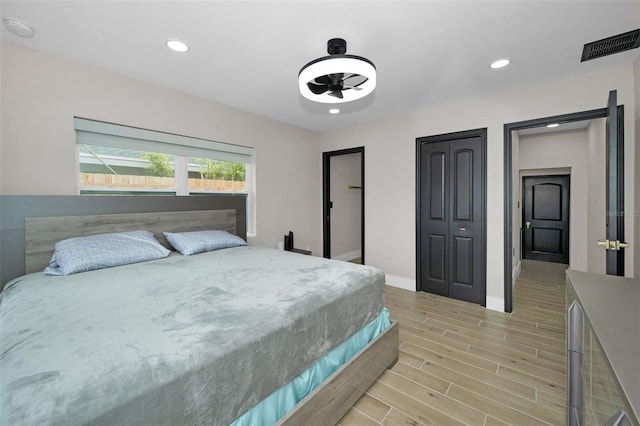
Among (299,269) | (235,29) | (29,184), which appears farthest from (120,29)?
(299,269)

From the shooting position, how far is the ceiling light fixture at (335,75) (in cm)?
170

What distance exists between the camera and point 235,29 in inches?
76.2

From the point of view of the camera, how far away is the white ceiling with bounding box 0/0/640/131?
1716mm

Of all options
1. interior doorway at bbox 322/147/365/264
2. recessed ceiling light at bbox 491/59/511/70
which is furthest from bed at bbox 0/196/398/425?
interior doorway at bbox 322/147/365/264

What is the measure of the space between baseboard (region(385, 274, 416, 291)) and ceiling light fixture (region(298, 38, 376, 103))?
2.79 m

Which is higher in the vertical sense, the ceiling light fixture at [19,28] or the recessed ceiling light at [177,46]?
the recessed ceiling light at [177,46]

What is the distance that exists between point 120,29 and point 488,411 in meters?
3.58

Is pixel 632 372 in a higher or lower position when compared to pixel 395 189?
lower

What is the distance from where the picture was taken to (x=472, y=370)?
205cm

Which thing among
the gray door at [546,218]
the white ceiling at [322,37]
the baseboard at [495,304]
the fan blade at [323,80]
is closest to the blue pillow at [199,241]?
the white ceiling at [322,37]

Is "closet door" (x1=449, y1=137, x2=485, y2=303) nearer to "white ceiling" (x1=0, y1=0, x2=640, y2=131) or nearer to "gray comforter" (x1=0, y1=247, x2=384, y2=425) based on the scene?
"white ceiling" (x1=0, y1=0, x2=640, y2=131)

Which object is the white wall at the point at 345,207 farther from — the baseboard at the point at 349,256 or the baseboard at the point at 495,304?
the baseboard at the point at 495,304

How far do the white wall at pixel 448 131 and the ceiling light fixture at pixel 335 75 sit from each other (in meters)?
→ 1.94

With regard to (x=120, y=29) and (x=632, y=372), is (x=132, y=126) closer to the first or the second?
(x=120, y=29)
